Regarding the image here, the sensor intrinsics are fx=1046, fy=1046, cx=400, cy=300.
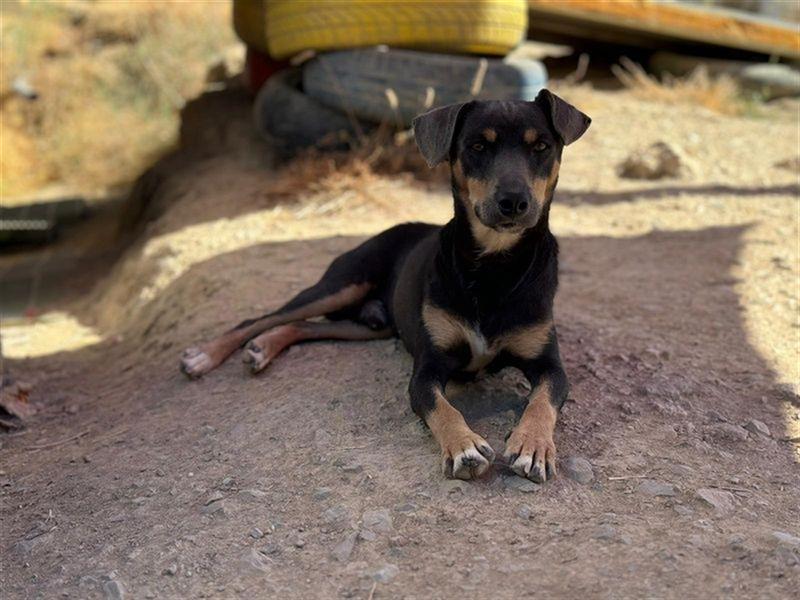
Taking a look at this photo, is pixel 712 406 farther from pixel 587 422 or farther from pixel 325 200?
pixel 325 200

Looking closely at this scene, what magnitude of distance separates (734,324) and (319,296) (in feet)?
7.92

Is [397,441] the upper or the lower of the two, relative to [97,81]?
upper

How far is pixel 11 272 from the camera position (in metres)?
11.5

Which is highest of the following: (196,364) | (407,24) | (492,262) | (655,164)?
(407,24)

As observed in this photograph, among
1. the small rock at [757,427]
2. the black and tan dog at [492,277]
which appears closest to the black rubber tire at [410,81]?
the black and tan dog at [492,277]

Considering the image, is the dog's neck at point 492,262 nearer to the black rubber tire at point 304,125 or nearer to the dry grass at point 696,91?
the black rubber tire at point 304,125

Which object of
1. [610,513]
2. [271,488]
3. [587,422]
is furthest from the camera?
[587,422]

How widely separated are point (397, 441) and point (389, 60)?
509 cm

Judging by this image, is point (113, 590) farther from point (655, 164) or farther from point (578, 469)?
point (655, 164)

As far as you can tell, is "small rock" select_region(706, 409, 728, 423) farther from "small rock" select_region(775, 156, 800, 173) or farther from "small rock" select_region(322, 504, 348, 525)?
"small rock" select_region(775, 156, 800, 173)

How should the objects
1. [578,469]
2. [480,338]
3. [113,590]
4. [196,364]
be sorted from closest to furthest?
[113,590] → [578,469] → [480,338] → [196,364]

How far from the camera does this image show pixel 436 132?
15.0ft

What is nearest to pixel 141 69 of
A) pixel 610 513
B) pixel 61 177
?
pixel 61 177

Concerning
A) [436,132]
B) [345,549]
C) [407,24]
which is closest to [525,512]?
[345,549]
